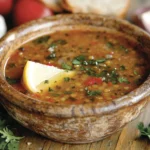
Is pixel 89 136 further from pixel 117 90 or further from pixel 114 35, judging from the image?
pixel 114 35

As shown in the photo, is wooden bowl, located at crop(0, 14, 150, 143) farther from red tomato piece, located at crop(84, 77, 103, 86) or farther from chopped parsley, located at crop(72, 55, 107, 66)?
chopped parsley, located at crop(72, 55, 107, 66)

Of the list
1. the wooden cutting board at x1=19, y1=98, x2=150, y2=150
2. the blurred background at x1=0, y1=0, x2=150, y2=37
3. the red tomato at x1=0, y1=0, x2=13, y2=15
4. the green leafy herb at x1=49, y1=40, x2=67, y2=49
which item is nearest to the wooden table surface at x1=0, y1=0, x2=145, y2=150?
the wooden cutting board at x1=19, y1=98, x2=150, y2=150

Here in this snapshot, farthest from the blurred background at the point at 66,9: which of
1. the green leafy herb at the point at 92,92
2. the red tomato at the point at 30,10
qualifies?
the green leafy herb at the point at 92,92

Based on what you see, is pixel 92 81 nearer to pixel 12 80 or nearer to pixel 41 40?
pixel 12 80

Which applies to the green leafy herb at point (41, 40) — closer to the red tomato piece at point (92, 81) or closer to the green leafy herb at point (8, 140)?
the red tomato piece at point (92, 81)

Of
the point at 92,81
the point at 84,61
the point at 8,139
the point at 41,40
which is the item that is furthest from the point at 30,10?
the point at 8,139
